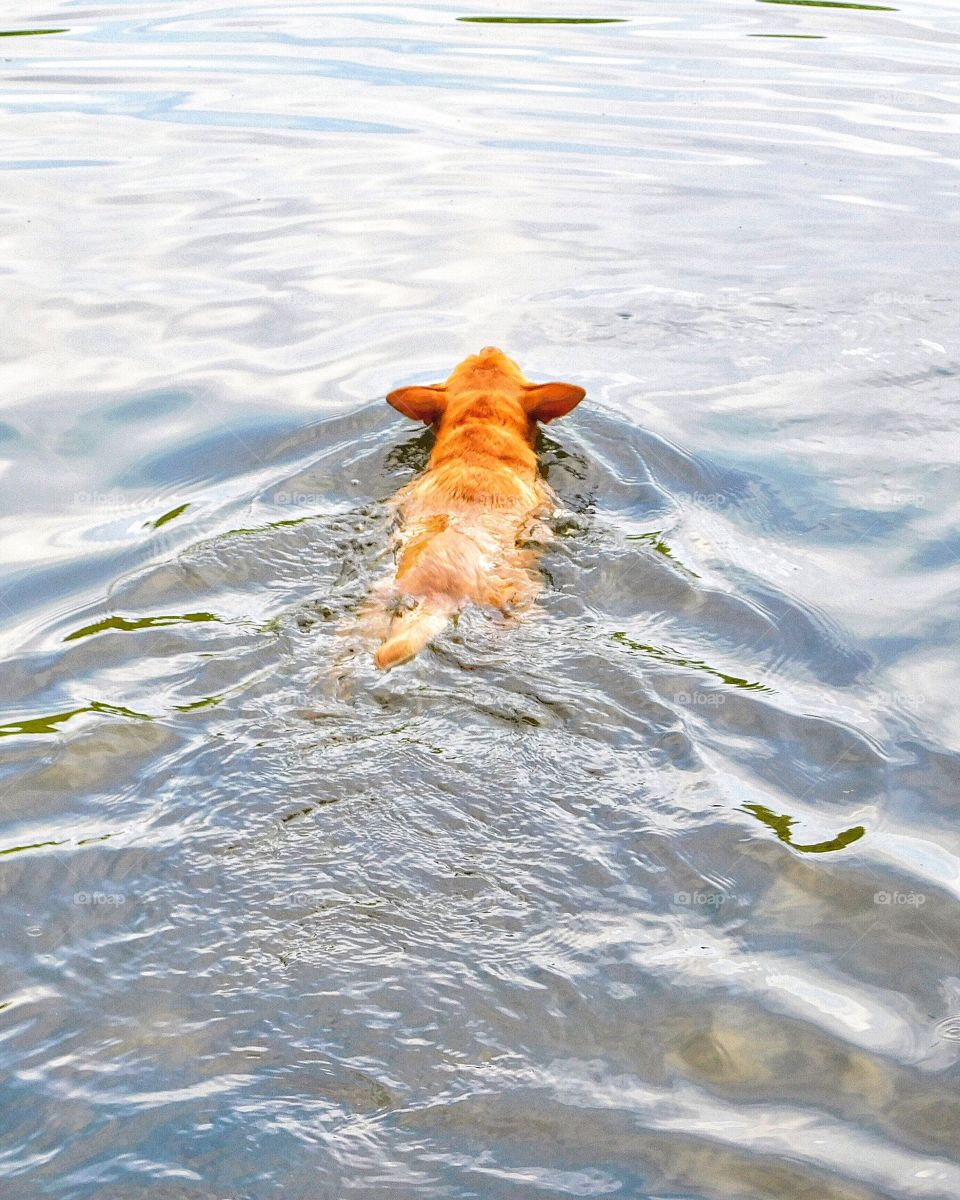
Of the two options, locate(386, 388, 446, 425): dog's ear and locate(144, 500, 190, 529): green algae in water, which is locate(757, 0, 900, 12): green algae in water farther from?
locate(144, 500, 190, 529): green algae in water

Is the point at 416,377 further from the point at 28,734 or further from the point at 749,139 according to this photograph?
the point at 749,139

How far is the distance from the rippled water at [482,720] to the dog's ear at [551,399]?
1.19 ft

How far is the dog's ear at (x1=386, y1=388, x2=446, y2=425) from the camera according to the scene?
Answer: 7.30 m

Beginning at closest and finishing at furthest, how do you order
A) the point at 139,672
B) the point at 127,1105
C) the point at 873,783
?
1. the point at 127,1105
2. the point at 873,783
3. the point at 139,672

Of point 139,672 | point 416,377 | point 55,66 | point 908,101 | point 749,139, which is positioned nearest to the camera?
point 139,672

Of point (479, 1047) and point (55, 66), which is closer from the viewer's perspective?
point (479, 1047)

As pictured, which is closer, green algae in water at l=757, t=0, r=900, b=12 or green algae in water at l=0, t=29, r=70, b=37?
green algae in water at l=0, t=29, r=70, b=37

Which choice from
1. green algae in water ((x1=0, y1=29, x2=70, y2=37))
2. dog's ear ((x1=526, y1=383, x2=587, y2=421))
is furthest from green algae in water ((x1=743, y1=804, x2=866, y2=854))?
green algae in water ((x1=0, y1=29, x2=70, y2=37))

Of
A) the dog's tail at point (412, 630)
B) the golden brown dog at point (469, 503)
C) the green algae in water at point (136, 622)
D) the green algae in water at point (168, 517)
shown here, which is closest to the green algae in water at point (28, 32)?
the golden brown dog at point (469, 503)

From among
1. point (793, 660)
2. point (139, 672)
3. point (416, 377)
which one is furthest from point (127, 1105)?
point (416, 377)

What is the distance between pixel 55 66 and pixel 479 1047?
16.3m

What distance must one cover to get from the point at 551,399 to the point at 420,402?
28.2 inches

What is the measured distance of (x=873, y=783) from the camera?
194 inches

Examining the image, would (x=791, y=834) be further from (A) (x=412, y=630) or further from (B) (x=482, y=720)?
(A) (x=412, y=630)
